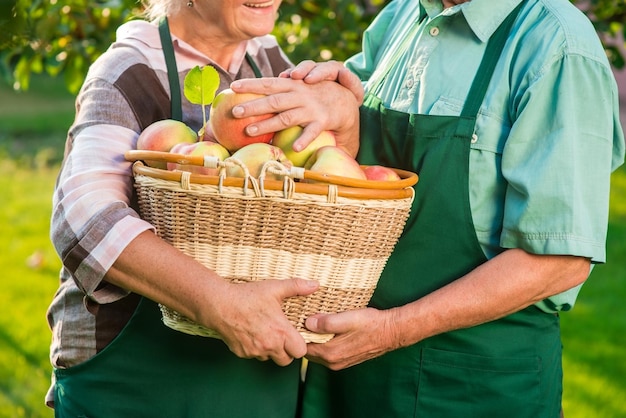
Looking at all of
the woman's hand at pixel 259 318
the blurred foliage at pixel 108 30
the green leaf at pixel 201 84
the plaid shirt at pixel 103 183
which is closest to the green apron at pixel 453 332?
the woman's hand at pixel 259 318

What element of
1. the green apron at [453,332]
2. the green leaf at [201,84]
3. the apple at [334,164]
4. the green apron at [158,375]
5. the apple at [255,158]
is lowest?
the green apron at [158,375]

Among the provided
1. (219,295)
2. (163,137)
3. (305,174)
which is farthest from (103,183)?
(305,174)

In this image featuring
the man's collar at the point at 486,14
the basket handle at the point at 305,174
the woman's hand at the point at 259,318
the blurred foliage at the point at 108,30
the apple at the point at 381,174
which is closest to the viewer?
the basket handle at the point at 305,174

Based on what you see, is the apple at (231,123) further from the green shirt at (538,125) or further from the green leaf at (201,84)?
the green shirt at (538,125)

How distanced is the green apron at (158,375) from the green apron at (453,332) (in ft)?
1.30

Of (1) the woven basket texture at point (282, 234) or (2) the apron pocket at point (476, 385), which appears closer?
(1) the woven basket texture at point (282, 234)

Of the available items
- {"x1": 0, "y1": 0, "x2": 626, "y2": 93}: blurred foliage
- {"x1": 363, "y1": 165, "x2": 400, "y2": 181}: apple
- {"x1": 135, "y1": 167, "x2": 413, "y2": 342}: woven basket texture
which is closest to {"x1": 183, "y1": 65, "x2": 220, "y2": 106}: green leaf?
{"x1": 135, "y1": 167, "x2": 413, "y2": 342}: woven basket texture

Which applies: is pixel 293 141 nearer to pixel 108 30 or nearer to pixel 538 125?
pixel 538 125

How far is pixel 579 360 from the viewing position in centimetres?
→ 456

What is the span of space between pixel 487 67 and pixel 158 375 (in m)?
1.15

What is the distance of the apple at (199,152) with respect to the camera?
189 centimetres

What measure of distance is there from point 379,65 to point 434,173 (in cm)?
57

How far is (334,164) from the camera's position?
193 cm

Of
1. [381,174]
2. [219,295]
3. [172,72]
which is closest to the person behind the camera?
[219,295]
